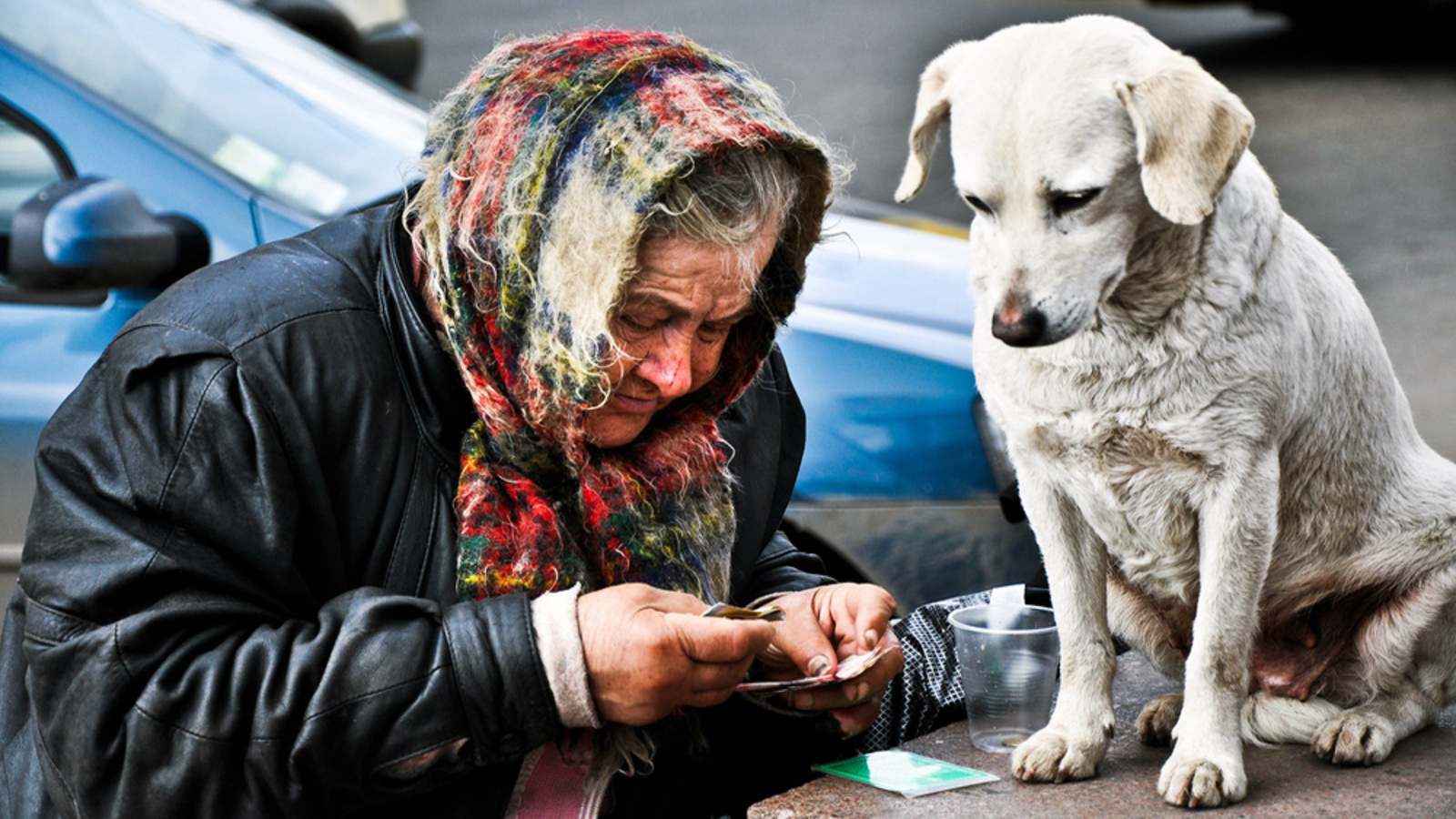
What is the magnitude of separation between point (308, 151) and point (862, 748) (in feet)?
6.36

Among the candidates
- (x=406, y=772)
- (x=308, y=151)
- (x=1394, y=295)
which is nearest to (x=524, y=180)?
(x=406, y=772)

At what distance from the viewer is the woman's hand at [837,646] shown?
222 cm

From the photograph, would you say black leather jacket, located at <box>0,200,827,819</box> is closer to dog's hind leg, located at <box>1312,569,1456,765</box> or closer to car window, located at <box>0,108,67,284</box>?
dog's hind leg, located at <box>1312,569,1456,765</box>

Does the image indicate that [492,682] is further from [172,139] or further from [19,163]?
[19,163]

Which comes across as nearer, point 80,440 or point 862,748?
point 80,440

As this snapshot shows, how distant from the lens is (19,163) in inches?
135

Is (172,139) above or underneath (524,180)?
underneath

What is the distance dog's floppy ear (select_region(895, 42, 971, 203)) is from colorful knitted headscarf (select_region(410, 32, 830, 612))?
0.14 meters

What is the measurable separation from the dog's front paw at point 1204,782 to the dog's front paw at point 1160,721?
22 centimetres

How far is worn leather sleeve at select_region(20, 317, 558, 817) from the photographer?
1.80m

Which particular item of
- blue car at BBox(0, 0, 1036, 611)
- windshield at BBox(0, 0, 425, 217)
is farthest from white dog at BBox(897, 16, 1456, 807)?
windshield at BBox(0, 0, 425, 217)

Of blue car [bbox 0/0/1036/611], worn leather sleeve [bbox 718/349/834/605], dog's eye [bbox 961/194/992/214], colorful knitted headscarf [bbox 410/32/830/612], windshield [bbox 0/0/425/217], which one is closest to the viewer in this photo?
colorful knitted headscarf [bbox 410/32/830/612]

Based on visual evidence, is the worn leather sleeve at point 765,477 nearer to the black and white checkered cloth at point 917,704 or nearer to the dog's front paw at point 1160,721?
the black and white checkered cloth at point 917,704

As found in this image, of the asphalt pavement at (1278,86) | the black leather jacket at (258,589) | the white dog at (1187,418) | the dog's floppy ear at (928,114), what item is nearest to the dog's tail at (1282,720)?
the white dog at (1187,418)
